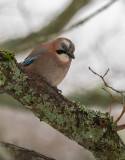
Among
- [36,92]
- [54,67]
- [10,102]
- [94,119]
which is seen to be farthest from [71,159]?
[36,92]

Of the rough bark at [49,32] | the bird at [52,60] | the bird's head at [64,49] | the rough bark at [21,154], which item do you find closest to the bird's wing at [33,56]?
the bird at [52,60]

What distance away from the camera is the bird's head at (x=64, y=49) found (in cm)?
514

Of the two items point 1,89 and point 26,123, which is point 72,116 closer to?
point 1,89

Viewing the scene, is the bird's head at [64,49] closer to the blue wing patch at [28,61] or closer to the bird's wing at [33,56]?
the bird's wing at [33,56]

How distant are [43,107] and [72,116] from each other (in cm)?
34

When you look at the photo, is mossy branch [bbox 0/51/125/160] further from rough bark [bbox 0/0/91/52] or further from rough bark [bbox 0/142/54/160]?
rough bark [bbox 0/0/91/52]

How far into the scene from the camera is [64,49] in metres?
5.20

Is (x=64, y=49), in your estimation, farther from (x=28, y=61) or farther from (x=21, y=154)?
(x=21, y=154)

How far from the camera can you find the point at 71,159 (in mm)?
6395

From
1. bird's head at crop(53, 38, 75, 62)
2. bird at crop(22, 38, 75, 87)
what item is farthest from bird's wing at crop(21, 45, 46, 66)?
bird's head at crop(53, 38, 75, 62)

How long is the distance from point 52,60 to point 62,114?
1.59 metres

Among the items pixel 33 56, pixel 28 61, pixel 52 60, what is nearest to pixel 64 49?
pixel 52 60

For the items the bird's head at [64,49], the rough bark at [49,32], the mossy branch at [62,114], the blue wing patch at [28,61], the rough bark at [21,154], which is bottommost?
the rough bark at [21,154]

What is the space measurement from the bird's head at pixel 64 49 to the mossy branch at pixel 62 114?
153 cm
